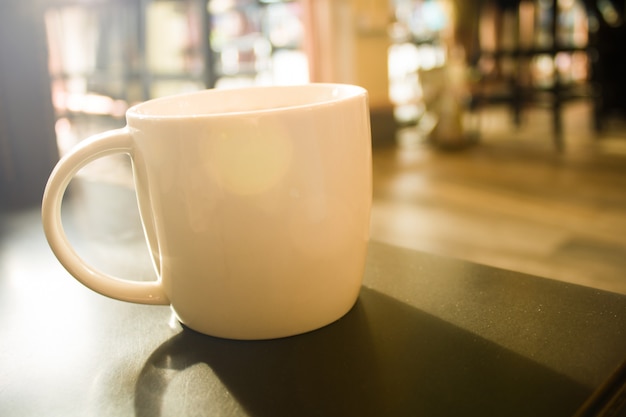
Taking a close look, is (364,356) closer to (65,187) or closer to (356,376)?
(356,376)

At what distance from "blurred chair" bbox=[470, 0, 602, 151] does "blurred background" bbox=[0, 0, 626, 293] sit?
0.5 inches

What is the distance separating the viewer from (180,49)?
126 inches

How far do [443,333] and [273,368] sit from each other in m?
0.08

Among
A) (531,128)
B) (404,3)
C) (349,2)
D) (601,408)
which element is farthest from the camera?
(404,3)

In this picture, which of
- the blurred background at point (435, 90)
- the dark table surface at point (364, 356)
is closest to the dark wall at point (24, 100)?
the dark table surface at point (364, 356)

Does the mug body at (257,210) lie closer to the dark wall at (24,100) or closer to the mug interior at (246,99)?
the mug interior at (246,99)

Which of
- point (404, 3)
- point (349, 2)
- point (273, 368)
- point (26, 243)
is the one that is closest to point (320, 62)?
point (349, 2)

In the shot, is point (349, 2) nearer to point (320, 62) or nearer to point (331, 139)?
point (320, 62)

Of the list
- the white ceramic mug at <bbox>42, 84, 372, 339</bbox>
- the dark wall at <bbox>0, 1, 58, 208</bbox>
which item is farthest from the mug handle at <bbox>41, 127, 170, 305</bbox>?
the dark wall at <bbox>0, 1, 58, 208</bbox>

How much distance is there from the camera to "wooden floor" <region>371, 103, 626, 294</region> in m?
1.47

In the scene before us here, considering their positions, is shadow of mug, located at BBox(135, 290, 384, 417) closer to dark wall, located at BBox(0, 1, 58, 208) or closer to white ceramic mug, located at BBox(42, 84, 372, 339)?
white ceramic mug, located at BBox(42, 84, 372, 339)

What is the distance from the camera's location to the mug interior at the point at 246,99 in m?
0.32

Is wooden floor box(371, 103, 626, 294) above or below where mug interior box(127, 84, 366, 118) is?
below

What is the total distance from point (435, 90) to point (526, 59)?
107 cm
